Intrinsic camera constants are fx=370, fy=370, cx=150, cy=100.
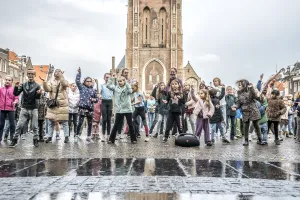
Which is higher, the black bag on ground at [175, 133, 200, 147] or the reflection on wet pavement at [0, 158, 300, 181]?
the black bag on ground at [175, 133, 200, 147]

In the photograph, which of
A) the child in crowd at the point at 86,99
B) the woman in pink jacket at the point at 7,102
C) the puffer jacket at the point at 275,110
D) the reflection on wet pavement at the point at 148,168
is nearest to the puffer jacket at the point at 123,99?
the child in crowd at the point at 86,99

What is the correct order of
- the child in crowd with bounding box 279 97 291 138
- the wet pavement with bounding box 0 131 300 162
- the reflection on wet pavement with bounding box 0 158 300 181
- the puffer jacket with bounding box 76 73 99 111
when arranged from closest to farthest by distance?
the reflection on wet pavement with bounding box 0 158 300 181 → the wet pavement with bounding box 0 131 300 162 → the puffer jacket with bounding box 76 73 99 111 → the child in crowd with bounding box 279 97 291 138

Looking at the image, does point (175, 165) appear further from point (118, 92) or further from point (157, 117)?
point (157, 117)

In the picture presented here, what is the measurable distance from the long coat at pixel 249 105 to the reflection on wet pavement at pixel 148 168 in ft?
11.8

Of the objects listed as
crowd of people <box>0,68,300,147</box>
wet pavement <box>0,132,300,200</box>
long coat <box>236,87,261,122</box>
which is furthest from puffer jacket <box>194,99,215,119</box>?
wet pavement <box>0,132,300,200</box>

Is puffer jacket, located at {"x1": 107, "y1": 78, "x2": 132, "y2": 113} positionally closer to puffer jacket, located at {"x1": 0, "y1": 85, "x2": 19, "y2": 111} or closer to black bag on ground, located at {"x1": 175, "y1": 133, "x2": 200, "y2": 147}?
black bag on ground, located at {"x1": 175, "y1": 133, "x2": 200, "y2": 147}

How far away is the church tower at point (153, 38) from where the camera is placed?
57406 millimetres

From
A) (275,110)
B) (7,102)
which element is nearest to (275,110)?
(275,110)

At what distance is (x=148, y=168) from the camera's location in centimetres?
525

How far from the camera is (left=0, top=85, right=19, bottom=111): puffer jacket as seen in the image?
958 cm

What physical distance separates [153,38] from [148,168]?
54185 mm

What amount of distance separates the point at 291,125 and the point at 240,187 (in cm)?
1143

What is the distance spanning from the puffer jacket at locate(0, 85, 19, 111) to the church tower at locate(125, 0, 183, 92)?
48.2 metres

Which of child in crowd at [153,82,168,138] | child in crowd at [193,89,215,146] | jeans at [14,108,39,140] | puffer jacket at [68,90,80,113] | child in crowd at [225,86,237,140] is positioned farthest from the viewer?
child in crowd at [225,86,237,140]
